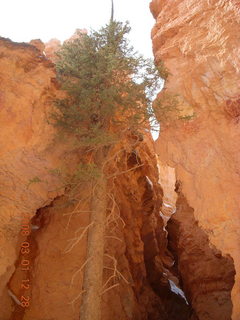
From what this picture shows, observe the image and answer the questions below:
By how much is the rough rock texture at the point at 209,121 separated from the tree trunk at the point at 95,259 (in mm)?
2532

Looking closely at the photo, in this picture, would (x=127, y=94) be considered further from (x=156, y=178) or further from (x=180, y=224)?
(x=156, y=178)

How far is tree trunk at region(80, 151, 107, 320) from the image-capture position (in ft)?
25.1

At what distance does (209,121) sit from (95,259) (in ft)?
17.0

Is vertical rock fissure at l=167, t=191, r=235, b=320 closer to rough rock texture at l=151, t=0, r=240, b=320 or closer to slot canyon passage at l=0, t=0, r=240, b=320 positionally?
slot canyon passage at l=0, t=0, r=240, b=320

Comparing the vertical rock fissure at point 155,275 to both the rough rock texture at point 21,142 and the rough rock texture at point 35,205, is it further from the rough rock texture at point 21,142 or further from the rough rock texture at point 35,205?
the rough rock texture at point 21,142

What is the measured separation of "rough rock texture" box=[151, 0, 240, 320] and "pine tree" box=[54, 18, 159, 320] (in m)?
1.09

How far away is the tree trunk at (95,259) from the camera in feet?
25.1

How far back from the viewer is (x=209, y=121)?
9.59 m

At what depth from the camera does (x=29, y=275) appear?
11.1m
